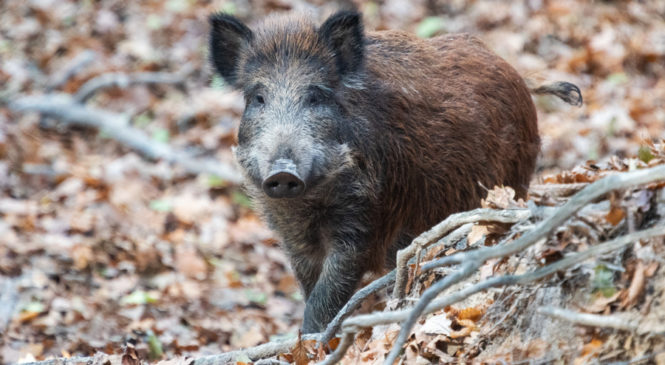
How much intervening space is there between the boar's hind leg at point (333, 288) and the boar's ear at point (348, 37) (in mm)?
1143

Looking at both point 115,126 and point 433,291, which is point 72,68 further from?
point 433,291

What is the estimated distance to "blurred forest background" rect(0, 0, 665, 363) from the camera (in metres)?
5.88

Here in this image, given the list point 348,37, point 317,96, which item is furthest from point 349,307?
point 348,37

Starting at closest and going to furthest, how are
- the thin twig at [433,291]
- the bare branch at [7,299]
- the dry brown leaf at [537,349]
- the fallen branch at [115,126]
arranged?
the thin twig at [433,291]
the dry brown leaf at [537,349]
the bare branch at [7,299]
the fallen branch at [115,126]

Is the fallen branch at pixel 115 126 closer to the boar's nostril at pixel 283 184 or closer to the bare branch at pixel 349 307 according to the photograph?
the boar's nostril at pixel 283 184

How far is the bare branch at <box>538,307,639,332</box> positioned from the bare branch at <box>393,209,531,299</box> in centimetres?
70

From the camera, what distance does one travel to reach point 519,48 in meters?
10.6

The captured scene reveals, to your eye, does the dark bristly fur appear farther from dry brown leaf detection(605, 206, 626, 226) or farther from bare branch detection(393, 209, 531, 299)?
dry brown leaf detection(605, 206, 626, 226)

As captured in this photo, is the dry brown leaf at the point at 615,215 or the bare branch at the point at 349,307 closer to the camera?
the dry brown leaf at the point at 615,215

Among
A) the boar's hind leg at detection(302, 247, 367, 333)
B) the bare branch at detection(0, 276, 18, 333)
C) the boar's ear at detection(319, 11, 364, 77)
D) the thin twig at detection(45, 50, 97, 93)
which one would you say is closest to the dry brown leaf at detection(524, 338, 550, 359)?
the boar's hind leg at detection(302, 247, 367, 333)

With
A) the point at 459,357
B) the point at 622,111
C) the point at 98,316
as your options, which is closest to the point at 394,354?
the point at 459,357

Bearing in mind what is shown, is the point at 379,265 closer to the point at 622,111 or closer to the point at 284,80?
the point at 284,80

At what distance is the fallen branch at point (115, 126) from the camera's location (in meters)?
8.91


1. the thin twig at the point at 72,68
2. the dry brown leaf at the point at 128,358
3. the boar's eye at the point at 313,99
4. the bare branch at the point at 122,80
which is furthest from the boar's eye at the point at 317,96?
the thin twig at the point at 72,68
